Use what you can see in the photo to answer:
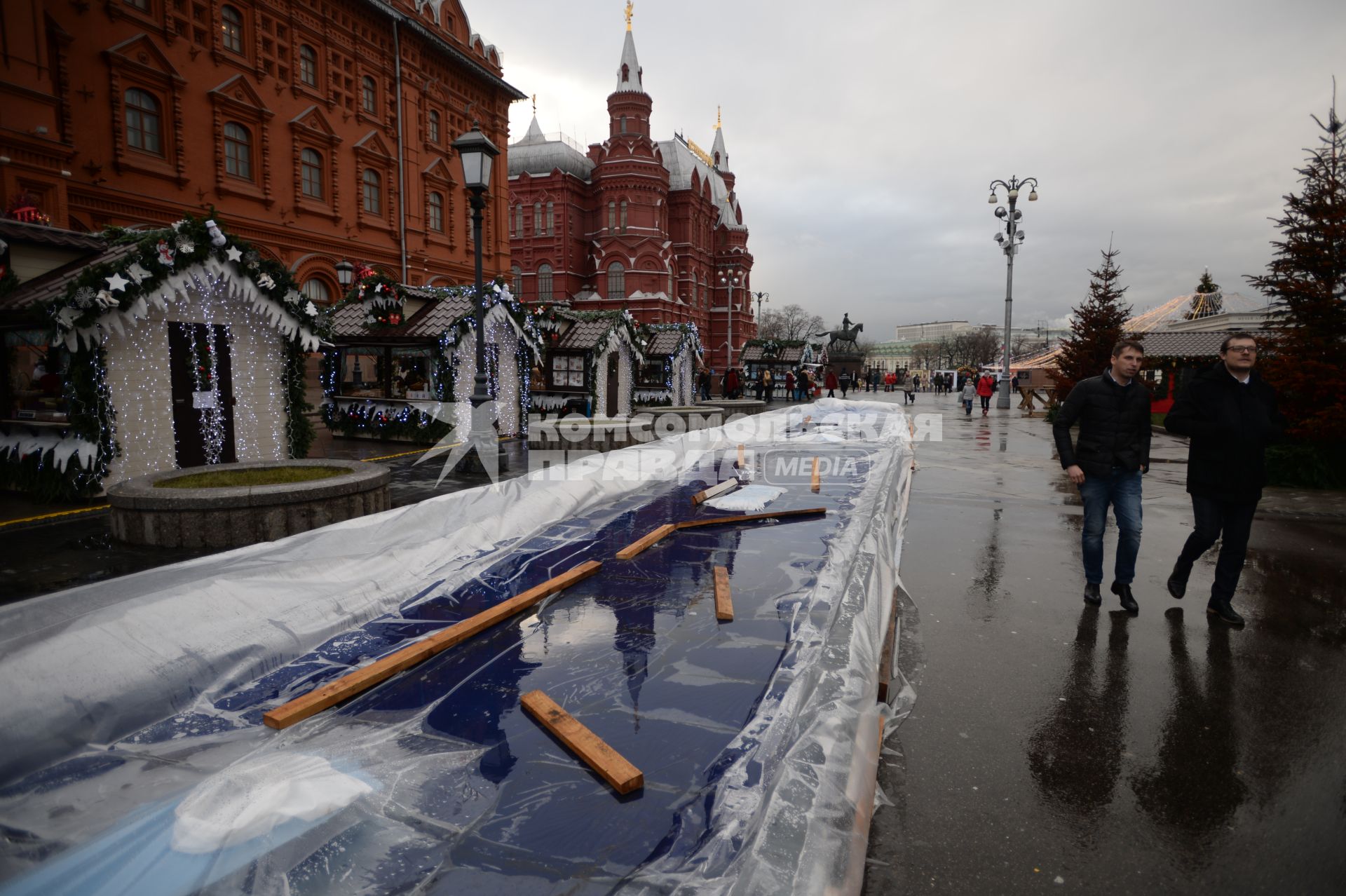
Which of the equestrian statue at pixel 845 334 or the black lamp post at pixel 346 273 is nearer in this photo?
the black lamp post at pixel 346 273

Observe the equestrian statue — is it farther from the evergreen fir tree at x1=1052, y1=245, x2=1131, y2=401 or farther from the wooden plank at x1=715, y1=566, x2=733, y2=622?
the wooden plank at x1=715, y1=566, x2=733, y2=622

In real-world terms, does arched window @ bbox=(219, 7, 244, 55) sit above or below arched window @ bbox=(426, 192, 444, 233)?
above

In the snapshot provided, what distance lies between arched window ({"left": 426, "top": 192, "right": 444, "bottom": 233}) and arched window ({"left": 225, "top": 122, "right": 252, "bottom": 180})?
8.33 meters

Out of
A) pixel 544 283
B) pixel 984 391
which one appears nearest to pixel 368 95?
pixel 544 283

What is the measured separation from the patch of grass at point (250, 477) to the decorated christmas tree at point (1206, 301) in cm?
5516

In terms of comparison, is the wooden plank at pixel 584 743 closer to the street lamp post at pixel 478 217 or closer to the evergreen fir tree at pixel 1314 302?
the street lamp post at pixel 478 217

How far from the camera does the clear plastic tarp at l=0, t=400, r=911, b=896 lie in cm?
230

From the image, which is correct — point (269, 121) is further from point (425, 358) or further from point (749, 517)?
point (749, 517)

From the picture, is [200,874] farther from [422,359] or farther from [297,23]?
[297,23]

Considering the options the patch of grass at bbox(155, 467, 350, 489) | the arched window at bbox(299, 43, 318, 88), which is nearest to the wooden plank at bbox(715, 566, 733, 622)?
the patch of grass at bbox(155, 467, 350, 489)

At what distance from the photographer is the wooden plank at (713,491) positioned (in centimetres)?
838

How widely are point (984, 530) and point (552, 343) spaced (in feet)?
Answer: 49.4

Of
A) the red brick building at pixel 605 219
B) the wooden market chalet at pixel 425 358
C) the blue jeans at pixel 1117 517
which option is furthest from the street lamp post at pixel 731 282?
the blue jeans at pixel 1117 517

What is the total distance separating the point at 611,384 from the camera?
21.4 meters
